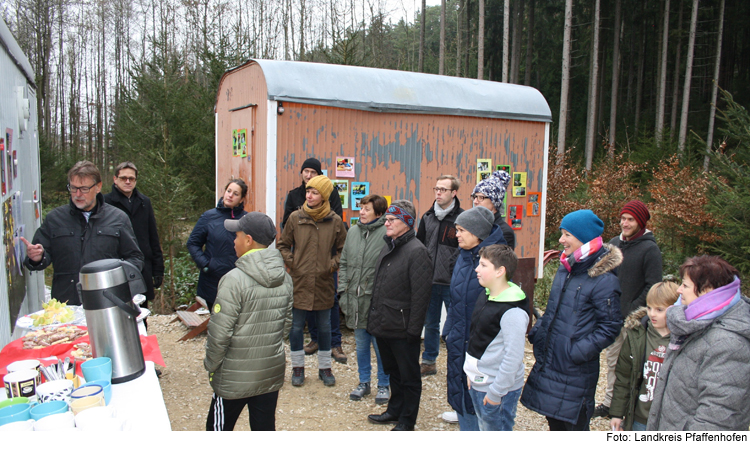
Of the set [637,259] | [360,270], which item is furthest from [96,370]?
[637,259]

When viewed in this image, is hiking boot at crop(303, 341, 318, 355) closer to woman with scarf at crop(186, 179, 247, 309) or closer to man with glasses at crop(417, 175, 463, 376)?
woman with scarf at crop(186, 179, 247, 309)

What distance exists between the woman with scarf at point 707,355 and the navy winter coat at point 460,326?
46.3 inches

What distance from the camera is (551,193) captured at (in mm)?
12094

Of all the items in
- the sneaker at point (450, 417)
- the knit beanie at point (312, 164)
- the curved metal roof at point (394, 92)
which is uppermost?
the curved metal roof at point (394, 92)

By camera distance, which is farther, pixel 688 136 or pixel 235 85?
pixel 688 136

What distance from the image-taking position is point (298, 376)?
4.82 meters

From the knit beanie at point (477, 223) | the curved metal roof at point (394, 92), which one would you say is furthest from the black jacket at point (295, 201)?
the knit beanie at point (477, 223)

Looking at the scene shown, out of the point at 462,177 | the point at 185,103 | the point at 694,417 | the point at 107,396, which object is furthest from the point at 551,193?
the point at 107,396

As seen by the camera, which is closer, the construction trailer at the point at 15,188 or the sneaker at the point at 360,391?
the construction trailer at the point at 15,188

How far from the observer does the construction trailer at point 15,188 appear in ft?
10.1

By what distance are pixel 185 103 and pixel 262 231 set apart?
33.4 feet

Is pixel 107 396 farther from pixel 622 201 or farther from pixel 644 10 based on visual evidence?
pixel 644 10

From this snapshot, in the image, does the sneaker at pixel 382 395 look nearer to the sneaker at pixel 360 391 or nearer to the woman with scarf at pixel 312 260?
the sneaker at pixel 360 391

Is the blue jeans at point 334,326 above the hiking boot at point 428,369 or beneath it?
above
